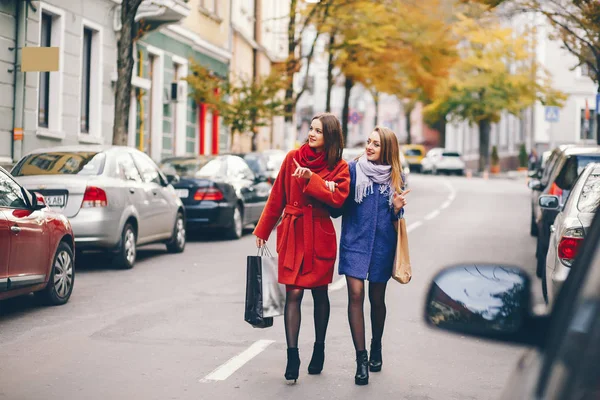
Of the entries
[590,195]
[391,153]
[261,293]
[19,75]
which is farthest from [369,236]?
[19,75]

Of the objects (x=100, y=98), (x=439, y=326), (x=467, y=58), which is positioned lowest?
(x=439, y=326)

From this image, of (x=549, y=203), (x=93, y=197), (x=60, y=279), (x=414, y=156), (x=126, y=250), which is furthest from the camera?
(x=414, y=156)

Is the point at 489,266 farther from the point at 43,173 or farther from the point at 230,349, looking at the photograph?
the point at 43,173

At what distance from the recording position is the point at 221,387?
6668 mm

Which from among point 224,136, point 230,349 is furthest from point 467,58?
point 230,349

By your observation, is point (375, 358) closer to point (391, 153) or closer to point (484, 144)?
point (391, 153)

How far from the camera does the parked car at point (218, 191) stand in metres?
17.8

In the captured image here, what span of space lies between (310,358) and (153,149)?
20646mm

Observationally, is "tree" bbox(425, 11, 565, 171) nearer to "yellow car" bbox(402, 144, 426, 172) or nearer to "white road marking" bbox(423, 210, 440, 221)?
"yellow car" bbox(402, 144, 426, 172)

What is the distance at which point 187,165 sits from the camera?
61.2 ft

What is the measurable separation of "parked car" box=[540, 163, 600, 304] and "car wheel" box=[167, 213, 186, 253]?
7231 millimetres

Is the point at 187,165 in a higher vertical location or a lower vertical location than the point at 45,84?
lower

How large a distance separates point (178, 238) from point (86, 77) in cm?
854

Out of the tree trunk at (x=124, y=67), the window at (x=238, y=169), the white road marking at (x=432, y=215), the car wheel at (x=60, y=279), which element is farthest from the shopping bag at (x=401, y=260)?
the white road marking at (x=432, y=215)
